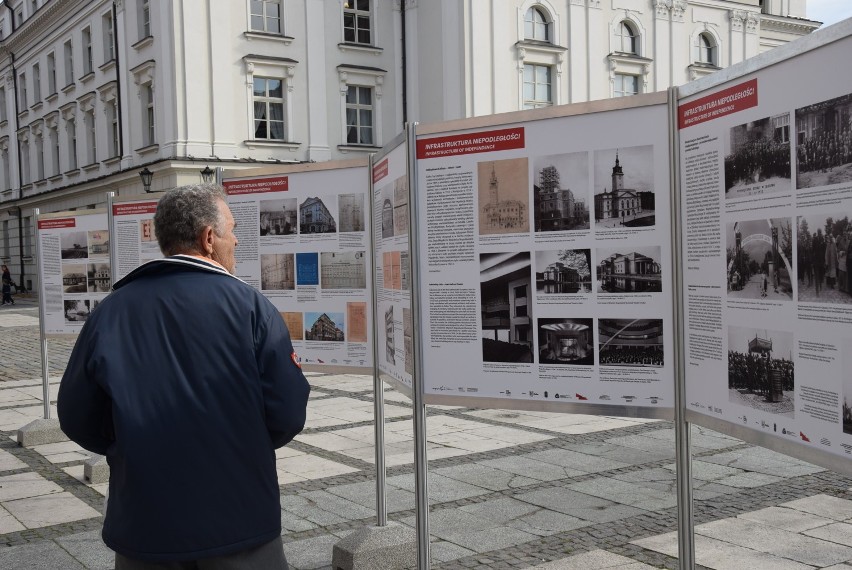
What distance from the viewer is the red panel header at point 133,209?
7850 millimetres

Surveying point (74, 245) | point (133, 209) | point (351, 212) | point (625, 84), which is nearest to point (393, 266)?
point (351, 212)

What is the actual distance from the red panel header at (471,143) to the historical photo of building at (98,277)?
5418 millimetres

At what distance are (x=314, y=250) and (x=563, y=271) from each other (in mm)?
2188

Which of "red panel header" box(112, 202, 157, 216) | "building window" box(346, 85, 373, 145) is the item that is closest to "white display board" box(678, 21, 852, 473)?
"red panel header" box(112, 202, 157, 216)

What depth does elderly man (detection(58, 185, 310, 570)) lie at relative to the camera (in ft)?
8.89

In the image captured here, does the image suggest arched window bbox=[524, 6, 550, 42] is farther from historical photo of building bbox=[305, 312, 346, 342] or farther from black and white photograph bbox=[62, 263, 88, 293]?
historical photo of building bbox=[305, 312, 346, 342]

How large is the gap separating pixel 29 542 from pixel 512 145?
13.1ft

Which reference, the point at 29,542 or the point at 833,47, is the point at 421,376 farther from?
the point at 29,542

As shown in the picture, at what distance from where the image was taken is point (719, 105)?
306 centimetres

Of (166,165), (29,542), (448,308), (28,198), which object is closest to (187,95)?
(166,165)

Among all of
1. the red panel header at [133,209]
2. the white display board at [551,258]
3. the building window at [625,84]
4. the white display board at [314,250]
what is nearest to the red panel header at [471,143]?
the white display board at [551,258]

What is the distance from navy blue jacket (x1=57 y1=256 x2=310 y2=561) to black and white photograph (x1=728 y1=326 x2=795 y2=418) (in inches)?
56.2

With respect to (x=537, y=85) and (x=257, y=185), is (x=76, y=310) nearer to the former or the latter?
(x=257, y=185)

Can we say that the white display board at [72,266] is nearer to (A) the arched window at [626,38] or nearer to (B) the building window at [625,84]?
(B) the building window at [625,84]
